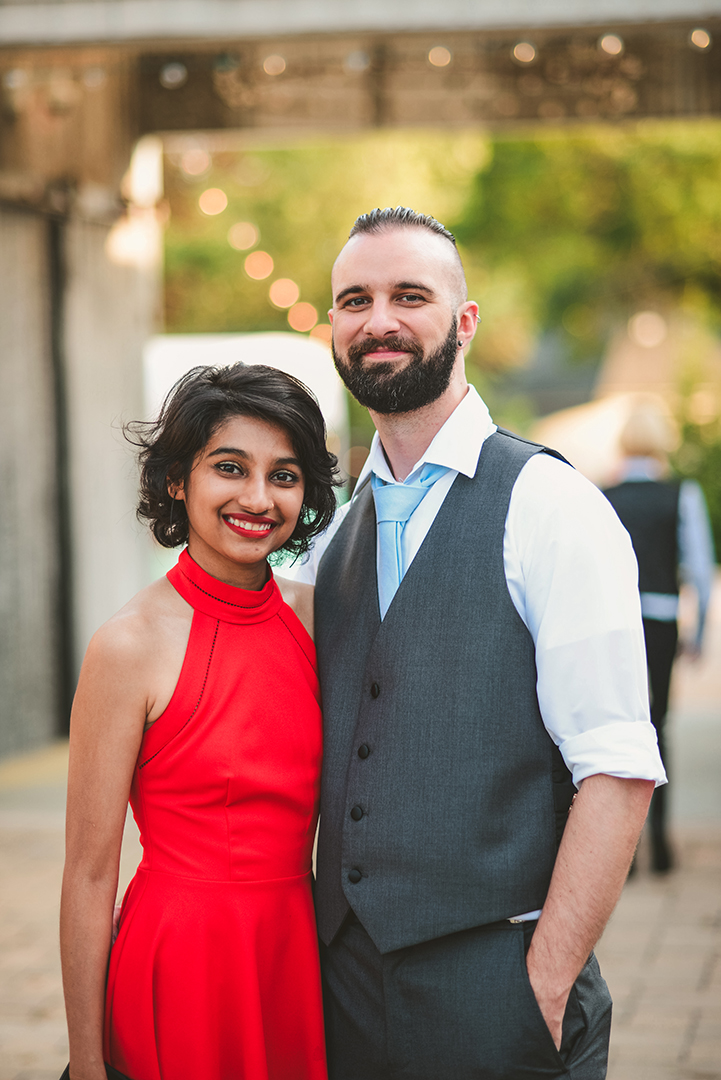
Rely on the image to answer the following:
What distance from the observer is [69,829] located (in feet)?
6.31

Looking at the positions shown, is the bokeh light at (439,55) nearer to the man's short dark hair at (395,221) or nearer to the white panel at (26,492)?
the white panel at (26,492)

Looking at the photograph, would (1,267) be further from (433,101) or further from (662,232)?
(662,232)

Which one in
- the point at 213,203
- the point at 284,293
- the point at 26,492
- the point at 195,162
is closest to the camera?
the point at 26,492

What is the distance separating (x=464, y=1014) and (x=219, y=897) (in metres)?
0.45

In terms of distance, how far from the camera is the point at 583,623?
1.75 metres

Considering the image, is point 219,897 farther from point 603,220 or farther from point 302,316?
point 302,316

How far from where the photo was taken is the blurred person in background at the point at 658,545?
5.08 metres

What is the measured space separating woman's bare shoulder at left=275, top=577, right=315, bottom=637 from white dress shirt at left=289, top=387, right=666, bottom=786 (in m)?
0.46

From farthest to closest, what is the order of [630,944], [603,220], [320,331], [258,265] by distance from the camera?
1. [320,331]
2. [258,265]
3. [603,220]
4. [630,944]

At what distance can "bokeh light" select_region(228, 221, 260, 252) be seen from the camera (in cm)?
1778

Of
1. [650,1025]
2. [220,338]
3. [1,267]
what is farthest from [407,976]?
[220,338]

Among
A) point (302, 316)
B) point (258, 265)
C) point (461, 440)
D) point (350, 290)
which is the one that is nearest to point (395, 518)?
point (461, 440)

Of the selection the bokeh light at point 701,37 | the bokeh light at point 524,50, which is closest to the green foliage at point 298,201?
the bokeh light at point 524,50

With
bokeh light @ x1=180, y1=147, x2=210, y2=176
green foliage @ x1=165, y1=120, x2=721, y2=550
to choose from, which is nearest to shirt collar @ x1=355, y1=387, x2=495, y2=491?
green foliage @ x1=165, y1=120, x2=721, y2=550
